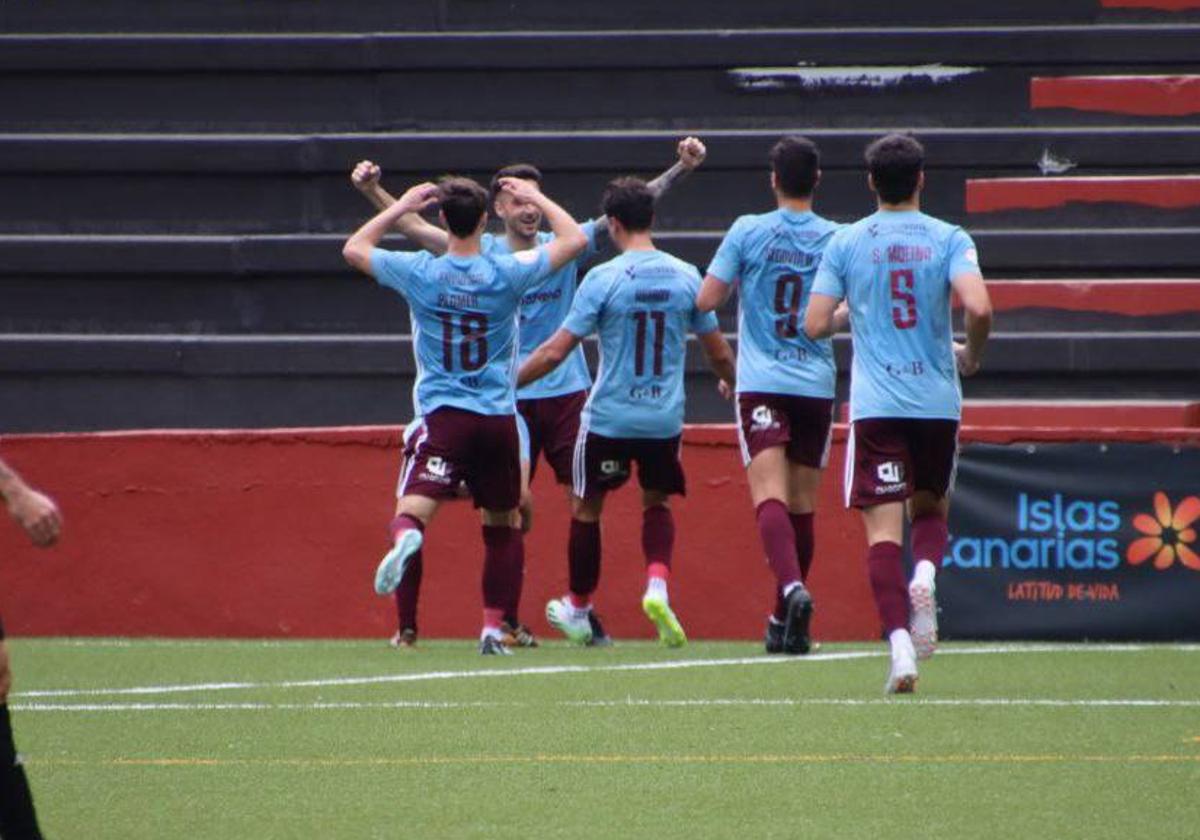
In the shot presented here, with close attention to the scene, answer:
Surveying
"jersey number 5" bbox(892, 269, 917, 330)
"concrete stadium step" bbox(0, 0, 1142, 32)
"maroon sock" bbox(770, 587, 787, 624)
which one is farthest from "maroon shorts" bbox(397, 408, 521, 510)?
"concrete stadium step" bbox(0, 0, 1142, 32)

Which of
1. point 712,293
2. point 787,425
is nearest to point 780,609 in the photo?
point 787,425

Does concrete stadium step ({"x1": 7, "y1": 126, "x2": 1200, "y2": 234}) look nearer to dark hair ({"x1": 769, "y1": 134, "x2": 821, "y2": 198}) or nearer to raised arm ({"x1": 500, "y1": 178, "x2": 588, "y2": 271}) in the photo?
dark hair ({"x1": 769, "y1": 134, "x2": 821, "y2": 198})

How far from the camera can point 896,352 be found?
8.38m

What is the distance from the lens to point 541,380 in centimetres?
1157

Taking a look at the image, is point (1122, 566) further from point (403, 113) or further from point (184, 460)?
point (403, 113)

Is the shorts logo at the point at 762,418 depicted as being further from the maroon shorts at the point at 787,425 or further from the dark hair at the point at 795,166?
the dark hair at the point at 795,166

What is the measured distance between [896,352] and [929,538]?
0.66 metres

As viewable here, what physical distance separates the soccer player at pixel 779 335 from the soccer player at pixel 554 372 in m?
0.89

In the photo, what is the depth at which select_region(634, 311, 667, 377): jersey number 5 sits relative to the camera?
10.9m

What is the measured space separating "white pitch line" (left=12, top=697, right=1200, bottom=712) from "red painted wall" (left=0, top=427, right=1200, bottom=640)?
3698mm

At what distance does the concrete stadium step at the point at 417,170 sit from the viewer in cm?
1609

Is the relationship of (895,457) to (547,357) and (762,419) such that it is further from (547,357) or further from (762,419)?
(547,357)

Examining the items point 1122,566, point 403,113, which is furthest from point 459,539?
point 403,113

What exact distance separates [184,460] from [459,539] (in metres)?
1.44
